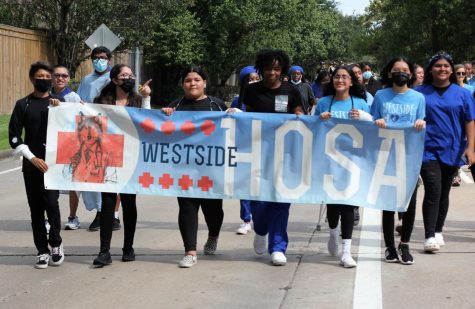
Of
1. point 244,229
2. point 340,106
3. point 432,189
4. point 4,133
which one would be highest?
point 340,106

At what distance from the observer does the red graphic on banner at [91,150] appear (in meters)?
7.31

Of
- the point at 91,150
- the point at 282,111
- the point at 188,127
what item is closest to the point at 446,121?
the point at 282,111

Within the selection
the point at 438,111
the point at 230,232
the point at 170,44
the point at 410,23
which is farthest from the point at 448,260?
the point at 410,23

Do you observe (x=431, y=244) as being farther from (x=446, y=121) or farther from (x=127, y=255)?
(x=127, y=255)

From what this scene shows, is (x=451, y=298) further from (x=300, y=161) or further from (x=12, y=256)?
(x=12, y=256)

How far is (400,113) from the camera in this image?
7.07 metres

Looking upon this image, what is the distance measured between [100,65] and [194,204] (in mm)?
2663

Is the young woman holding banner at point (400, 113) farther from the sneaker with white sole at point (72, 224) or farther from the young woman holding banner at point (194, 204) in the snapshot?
the sneaker with white sole at point (72, 224)

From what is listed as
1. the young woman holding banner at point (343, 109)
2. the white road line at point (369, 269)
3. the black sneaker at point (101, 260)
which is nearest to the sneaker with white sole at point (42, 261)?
the black sneaker at point (101, 260)

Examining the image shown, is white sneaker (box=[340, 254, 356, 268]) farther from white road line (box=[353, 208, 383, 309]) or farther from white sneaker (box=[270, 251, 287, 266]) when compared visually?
white sneaker (box=[270, 251, 287, 266])

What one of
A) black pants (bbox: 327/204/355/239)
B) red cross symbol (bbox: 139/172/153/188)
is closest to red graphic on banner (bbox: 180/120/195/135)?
red cross symbol (bbox: 139/172/153/188)

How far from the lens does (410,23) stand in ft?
158

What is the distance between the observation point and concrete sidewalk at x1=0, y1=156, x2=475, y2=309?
19.1 feet

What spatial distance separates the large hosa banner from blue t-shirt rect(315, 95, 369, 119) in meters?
0.09
